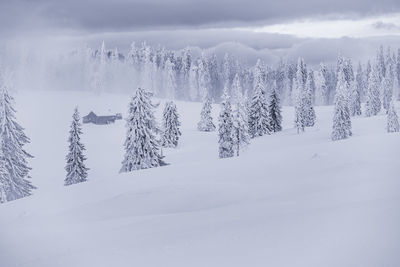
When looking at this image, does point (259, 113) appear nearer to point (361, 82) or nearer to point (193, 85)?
point (193, 85)

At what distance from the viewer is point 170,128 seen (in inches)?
3083

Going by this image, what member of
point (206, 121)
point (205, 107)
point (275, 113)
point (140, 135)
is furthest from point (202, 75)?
point (140, 135)

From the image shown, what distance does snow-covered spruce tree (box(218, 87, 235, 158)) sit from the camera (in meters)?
58.2

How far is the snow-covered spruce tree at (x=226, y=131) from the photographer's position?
58.2 m

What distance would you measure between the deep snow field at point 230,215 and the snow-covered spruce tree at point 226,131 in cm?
2450

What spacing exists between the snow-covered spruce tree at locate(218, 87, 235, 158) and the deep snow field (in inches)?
965

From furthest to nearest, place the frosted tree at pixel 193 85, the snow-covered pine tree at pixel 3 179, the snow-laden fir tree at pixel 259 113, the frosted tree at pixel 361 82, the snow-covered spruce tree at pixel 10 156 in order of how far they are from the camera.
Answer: the frosted tree at pixel 361 82 < the frosted tree at pixel 193 85 < the snow-laden fir tree at pixel 259 113 < the snow-covered spruce tree at pixel 10 156 < the snow-covered pine tree at pixel 3 179

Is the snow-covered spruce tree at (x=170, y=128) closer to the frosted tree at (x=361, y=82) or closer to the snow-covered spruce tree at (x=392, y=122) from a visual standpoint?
the snow-covered spruce tree at (x=392, y=122)

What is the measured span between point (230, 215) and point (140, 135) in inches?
943

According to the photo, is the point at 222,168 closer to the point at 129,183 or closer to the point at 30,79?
the point at 129,183

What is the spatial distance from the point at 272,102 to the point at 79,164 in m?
48.1

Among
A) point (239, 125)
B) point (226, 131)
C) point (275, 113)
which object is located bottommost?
point (226, 131)

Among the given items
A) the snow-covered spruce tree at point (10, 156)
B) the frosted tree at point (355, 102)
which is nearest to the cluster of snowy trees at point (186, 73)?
the frosted tree at point (355, 102)

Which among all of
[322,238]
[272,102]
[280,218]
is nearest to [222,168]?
[280,218]
